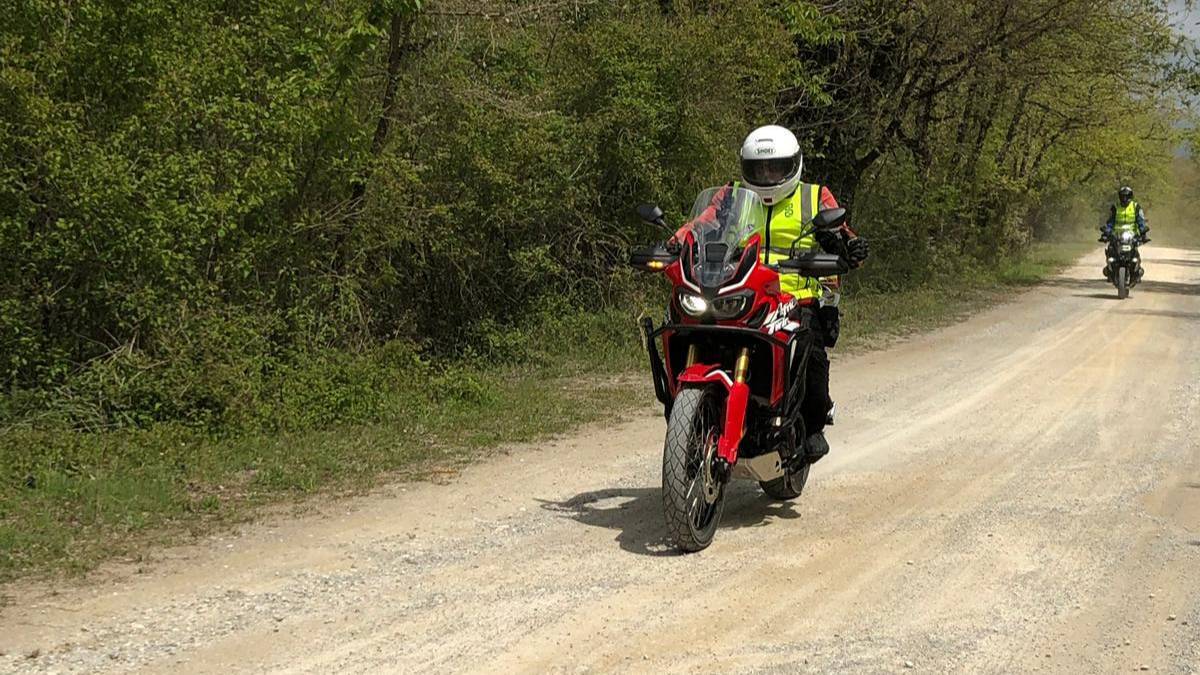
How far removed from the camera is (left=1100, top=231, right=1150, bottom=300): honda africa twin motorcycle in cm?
2403

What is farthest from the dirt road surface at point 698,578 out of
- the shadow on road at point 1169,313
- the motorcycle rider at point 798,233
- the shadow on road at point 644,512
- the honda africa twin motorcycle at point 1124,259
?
A: the honda africa twin motorcycle at point 1124,259

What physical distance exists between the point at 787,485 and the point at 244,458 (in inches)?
149

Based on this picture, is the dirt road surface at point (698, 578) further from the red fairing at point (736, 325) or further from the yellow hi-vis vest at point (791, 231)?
the yellow hi-vis vest at point (791, 231)

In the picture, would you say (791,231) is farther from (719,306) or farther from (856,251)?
(719,306)

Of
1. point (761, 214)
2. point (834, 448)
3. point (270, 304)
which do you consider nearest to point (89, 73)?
point (270, 304)

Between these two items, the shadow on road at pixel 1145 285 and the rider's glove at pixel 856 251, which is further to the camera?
the shadow on road at pixel 1145 285

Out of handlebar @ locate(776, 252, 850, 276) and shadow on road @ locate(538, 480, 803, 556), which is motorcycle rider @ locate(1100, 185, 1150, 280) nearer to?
shadow on road @ locate(538, 480, 803, 556)

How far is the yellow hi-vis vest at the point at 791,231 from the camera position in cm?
689

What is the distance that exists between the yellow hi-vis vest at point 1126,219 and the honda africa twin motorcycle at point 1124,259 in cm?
18

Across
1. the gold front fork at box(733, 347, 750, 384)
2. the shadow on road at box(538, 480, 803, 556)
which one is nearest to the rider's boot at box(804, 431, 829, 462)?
the shadow on road at box(538, 480, 803, 556)

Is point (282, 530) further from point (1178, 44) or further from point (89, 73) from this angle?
point (1178, 44)

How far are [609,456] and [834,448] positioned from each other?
1.73 meters

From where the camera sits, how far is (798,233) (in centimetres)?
691

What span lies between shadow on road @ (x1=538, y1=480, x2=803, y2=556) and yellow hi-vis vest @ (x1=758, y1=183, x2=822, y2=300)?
1.32 meters
